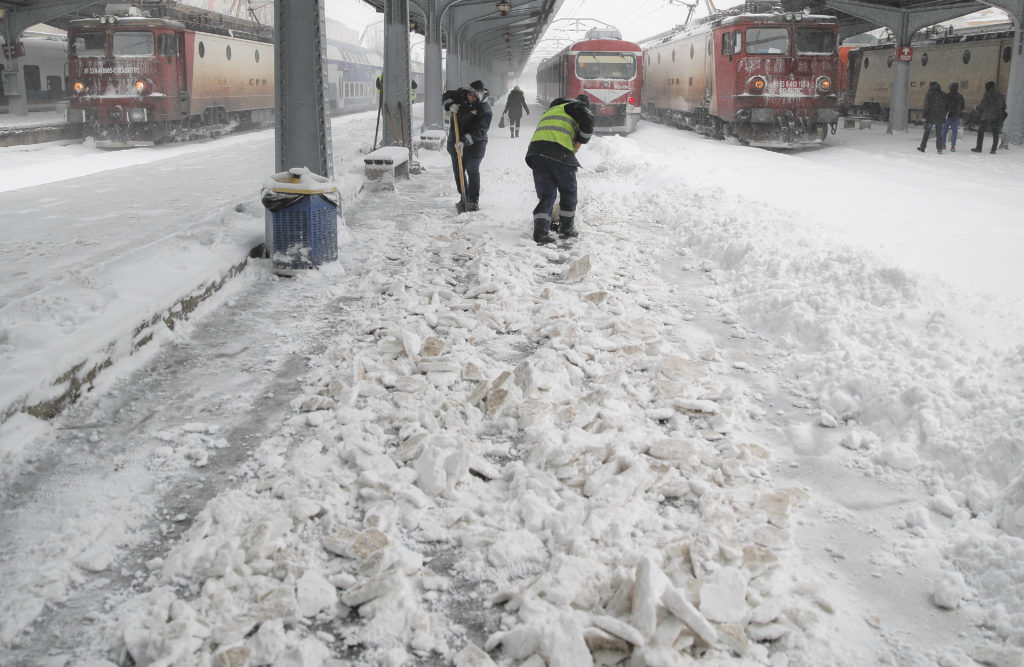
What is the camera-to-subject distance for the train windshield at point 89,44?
66.3 feet

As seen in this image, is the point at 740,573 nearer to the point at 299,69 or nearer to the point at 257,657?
the point at 257,657

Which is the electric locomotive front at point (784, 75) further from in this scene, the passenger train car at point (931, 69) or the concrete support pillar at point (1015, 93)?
the passenger train car at point (931, 69)

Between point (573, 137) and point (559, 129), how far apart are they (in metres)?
0.17

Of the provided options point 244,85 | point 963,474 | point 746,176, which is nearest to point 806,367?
point 963,474

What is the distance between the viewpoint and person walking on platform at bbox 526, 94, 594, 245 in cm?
820

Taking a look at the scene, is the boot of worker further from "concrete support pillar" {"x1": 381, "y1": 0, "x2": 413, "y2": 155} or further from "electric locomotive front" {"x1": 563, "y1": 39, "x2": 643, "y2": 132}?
"electric locomotive front" {"x1": 563, "y1": 39, "x2": 643, "y2": 132}

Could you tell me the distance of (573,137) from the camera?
326 inches

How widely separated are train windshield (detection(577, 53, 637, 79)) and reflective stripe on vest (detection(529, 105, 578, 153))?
53.8ft

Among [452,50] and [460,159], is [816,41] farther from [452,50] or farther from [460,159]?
[460,159]

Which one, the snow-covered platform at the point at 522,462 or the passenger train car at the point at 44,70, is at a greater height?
the passenger train car at the point at 44,70

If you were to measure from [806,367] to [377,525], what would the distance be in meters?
2.90

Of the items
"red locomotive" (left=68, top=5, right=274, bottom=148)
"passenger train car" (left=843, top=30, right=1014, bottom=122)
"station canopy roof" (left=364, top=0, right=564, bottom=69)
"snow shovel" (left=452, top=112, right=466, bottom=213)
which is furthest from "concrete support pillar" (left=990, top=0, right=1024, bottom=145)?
"red locomotive" (left=68, top=5, right=274, bottom=148)

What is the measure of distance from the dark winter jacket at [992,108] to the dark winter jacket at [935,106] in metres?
0.83

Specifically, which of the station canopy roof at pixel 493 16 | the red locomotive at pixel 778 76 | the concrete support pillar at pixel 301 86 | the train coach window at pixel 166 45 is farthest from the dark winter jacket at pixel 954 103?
the train coach window at pixel 166 45
